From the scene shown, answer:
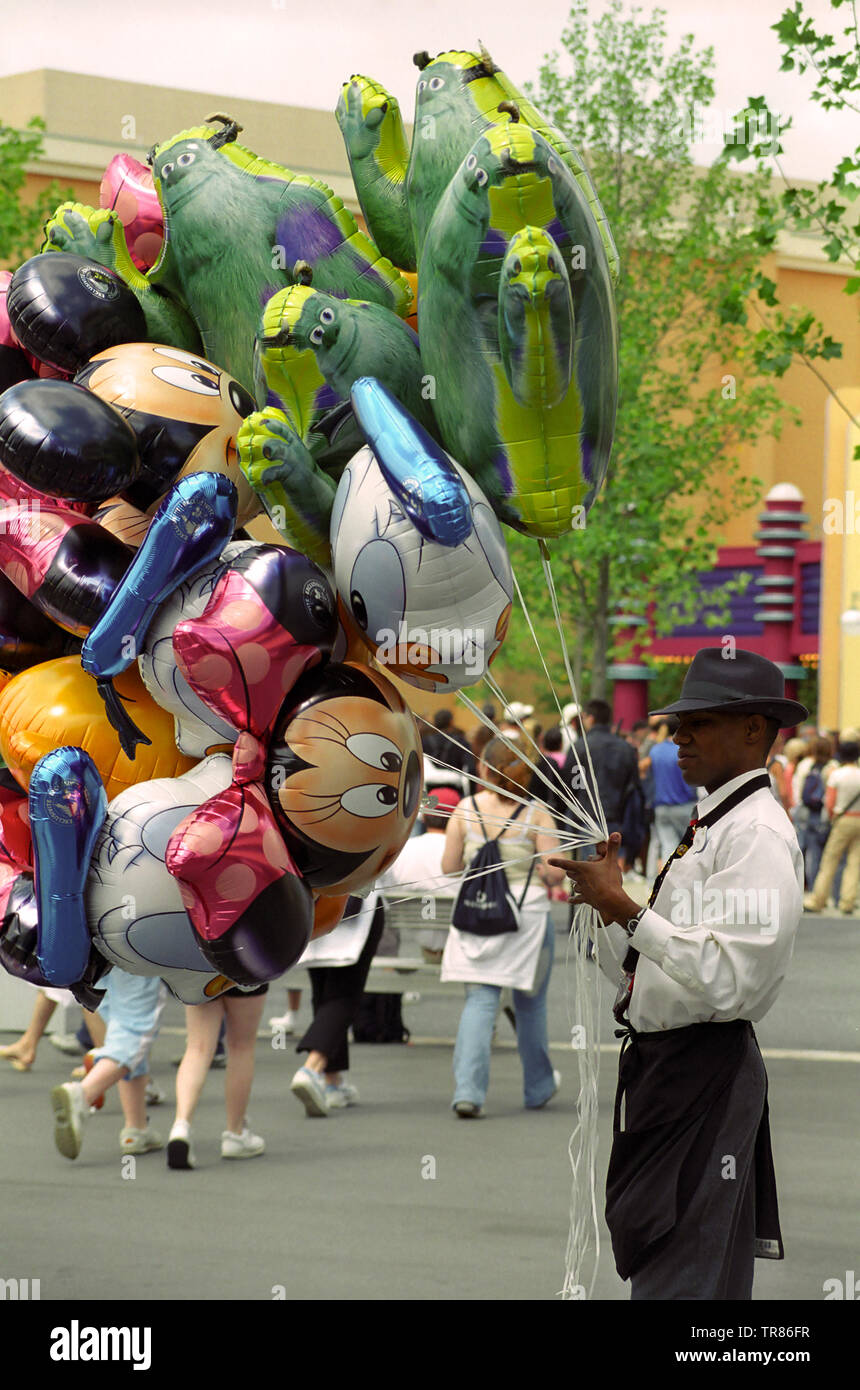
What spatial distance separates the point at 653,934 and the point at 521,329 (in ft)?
4.64

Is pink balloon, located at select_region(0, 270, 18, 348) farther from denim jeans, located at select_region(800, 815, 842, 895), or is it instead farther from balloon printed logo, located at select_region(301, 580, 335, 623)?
denim jeans, located at select_region(800, 815, 842, 895)

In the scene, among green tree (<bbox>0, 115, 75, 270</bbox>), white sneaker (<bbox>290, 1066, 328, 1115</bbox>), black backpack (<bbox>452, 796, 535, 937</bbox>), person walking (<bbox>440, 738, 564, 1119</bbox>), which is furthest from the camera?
green tree (<bbox>0, 115, 75, 270</bbox>)

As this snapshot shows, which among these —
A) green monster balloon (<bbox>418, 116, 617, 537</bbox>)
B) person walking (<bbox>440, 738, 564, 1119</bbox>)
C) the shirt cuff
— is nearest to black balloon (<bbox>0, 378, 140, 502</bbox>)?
green monster balloon (<bbox>418, 116, 617, 537</bbox>)

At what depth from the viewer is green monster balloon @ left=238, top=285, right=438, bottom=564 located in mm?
3584

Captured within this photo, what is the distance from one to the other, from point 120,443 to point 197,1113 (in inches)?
211

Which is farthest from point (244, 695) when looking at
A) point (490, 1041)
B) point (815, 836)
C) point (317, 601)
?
point (815, 836)

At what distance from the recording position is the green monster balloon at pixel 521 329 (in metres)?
3.42

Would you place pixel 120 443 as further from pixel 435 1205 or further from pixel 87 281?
A: pixel 435 1205

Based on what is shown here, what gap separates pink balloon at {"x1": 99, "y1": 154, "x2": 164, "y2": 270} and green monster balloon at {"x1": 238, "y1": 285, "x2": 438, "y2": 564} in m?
0.72

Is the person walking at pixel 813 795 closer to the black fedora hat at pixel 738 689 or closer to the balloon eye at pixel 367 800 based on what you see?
the black fedora hat at pixel 738 689

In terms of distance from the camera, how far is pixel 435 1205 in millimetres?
6773

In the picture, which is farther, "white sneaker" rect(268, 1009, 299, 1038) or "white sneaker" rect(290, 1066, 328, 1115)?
"white sneaker" rect(268, 1009, 299, 1038)

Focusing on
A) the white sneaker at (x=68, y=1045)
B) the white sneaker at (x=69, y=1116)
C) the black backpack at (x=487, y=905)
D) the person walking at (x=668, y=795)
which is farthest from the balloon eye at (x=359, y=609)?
the person walking at (x=668, y=795)

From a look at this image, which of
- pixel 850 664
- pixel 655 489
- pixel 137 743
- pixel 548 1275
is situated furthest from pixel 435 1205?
pixel 850 664
